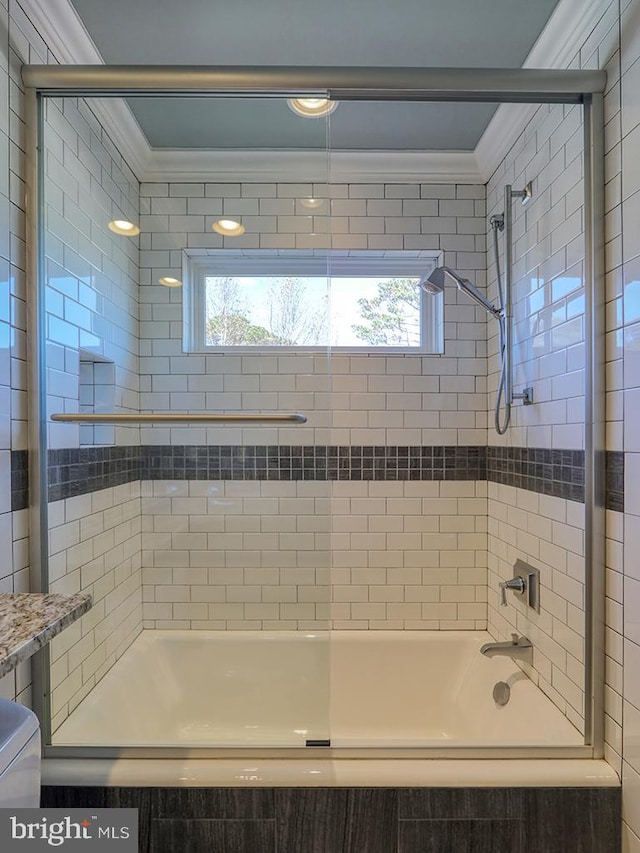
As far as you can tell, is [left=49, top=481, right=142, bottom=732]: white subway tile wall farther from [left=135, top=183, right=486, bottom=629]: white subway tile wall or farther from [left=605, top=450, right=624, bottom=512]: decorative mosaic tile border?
[left=605, top=450, right=624, bottom=512]: decorative mosaic tile border

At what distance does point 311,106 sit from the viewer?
161 cm

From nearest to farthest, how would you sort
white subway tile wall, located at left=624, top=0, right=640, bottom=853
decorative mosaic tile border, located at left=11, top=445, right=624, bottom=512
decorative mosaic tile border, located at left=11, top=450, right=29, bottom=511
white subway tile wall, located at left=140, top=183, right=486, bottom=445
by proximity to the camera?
1. white subway tile wall, located at left=624, top=0, right=640, bottom=853
2. decorative mosaic tile border, located at left=11, top=450, right=29, bottom=511
3. decorative mosaic tile border, located at left=11, top=445, right=624, bottom=512
4. white subway tile wall, located at left=140, top=183, right=486, bottom=445

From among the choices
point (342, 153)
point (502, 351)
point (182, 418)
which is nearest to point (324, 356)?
point (182, 418)

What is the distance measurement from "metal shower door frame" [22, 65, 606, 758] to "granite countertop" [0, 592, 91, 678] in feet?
1.58

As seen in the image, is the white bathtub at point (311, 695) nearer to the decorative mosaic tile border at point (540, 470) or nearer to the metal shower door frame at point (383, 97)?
the metal shower door frame at point (383, 97)

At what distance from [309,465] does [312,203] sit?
1.09 meters

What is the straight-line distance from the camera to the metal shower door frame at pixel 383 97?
138 centimetres

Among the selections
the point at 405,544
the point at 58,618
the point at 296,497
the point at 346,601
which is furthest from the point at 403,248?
the point at 58,618

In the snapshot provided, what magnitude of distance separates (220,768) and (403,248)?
2.15 m

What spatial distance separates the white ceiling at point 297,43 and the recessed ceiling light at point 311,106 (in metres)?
0.05

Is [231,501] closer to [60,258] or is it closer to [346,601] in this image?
[346,601]
